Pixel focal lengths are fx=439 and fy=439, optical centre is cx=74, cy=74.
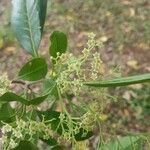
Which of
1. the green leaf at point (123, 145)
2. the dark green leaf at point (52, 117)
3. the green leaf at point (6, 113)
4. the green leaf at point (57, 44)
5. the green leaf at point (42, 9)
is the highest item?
the green leaf at point (42, 9)

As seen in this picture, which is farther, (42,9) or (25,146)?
(42,9)

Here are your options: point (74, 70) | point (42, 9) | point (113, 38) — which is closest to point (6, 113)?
point (74, 70)

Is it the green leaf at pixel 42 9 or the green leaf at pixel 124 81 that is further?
the green leaf at pixel 42 9

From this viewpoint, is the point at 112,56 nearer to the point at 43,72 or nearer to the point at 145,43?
the point at 145,43

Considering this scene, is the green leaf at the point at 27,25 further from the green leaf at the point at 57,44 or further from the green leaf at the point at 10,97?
the green leaf at the point at 10,97

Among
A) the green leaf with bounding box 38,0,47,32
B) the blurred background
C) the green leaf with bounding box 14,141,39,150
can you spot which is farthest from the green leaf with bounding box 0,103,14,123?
the blurred background

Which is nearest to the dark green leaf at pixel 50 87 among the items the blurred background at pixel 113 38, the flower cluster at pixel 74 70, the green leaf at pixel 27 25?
the flower cluster at pixel 74 70

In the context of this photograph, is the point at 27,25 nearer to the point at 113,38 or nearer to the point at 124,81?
the point at 124,81
